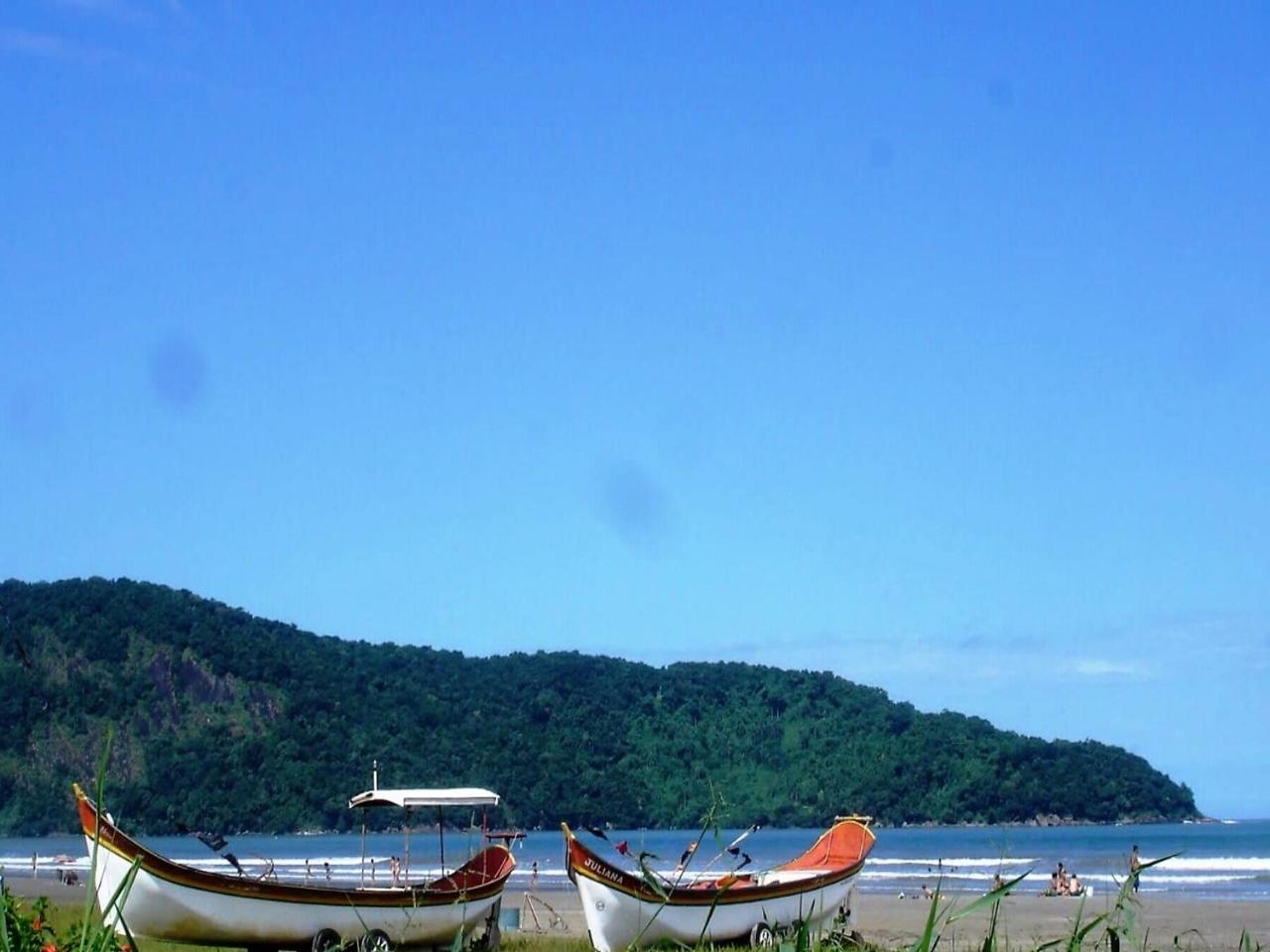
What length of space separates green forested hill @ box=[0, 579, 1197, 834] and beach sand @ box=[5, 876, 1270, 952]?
219 feet

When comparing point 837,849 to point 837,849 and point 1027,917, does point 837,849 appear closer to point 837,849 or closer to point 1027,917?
point 837,849

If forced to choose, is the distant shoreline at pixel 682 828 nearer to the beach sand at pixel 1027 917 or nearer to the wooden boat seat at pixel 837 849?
Answer: the beach sand at pixel 1027 917

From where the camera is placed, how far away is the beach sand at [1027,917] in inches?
987

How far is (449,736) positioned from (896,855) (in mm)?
47945

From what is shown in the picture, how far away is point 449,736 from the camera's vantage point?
117812mm

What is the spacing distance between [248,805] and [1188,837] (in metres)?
59.2

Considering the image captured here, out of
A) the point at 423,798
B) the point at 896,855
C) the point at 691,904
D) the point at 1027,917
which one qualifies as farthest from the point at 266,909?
the point at 896,855

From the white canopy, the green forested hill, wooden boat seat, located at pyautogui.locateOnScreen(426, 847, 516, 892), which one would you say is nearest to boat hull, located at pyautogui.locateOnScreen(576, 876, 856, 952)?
wooden boat seat, located at pyautogui.locateOnScreen(426, 847, 516, 892)

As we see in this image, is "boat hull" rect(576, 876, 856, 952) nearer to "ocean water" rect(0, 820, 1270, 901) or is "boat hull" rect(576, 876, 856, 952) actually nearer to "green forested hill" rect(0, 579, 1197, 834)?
"ocean water" rect(0, 820, 1270, 901)

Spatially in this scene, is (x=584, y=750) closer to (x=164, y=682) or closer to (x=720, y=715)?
(x=720, y=715)

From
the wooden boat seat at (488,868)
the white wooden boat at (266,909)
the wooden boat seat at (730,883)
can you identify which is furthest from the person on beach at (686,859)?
the wooden boat seat at (488,868)

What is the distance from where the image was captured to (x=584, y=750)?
380ft

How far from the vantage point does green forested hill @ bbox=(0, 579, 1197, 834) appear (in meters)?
111

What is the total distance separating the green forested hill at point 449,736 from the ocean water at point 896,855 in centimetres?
302
